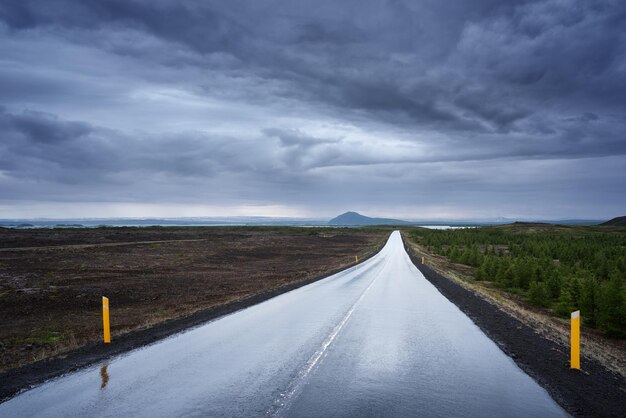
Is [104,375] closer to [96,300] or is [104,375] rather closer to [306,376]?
[306,376]

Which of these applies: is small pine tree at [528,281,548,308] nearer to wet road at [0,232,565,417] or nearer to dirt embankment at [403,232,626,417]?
dirt embankment at [403,232,626,417]

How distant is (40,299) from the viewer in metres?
21.4

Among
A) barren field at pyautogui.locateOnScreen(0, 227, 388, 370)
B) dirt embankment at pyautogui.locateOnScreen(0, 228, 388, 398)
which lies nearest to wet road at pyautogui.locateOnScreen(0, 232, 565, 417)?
dirt embankment at pyautogui.locateOnScreen(0, 228, 388, 398)

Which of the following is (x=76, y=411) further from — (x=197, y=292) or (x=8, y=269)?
(x=8, y=269)

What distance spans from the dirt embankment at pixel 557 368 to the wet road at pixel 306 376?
36 cm

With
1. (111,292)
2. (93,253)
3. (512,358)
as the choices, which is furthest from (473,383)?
(93,253)

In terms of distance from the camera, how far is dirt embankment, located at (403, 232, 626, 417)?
277 inches

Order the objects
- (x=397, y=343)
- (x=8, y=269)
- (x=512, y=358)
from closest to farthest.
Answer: (x=512, y=358) → (x=397, y=343) → (x=8, y=269)

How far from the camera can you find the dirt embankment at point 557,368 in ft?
23.1

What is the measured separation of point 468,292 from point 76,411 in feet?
63.5

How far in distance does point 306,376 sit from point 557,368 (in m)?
5.49

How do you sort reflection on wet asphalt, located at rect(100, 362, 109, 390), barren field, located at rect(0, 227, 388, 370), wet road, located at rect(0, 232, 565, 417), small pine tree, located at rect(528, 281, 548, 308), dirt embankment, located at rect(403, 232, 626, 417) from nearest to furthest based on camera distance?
wet road, located at rect(0, 232, 565, 417)
dirt embankment, located at rect(403, 232, 626, 417)
reflection on wet asphalt, located at rect(100, 362, 109, 390)
barren field, located at rect(0, 227, 388, 370)
small pine tree, located at rect(528, 281, 548, 308)

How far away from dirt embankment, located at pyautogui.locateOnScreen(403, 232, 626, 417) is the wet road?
358mm

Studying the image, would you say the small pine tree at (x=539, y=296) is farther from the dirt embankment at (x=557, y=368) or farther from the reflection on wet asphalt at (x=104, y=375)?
the reflection on wet asphalt at (x=104, y=375)
